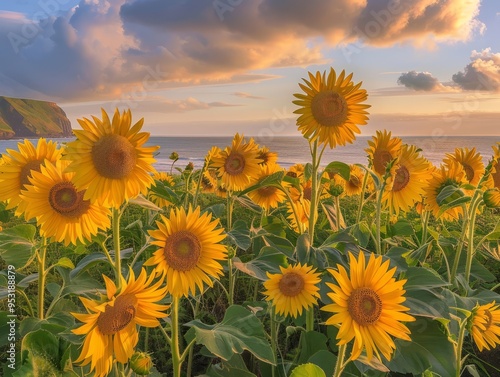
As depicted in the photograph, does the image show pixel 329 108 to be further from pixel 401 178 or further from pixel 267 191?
pixel 267 191

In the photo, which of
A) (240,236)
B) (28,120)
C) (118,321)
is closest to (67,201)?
(118,321)

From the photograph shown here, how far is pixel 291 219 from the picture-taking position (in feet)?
9.98

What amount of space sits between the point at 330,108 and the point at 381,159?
0.53m

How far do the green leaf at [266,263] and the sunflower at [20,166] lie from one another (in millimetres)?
865

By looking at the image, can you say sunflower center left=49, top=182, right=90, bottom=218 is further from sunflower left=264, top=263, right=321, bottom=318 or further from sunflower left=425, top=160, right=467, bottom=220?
sunflower left=425, top=160, right=467, bottom=220

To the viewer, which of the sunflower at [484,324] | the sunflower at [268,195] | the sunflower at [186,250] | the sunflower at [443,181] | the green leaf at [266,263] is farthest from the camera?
the sunflower at [268,195]

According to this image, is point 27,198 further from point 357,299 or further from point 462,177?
point 462,177

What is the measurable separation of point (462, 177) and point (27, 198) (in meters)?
2.20

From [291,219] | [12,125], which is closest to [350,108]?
[291,219]

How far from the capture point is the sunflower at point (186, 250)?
1.46m

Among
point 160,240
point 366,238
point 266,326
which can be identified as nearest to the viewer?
point 160,240

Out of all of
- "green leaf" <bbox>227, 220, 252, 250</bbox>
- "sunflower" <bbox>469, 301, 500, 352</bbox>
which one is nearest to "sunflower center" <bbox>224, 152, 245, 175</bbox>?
"green leaf" <bbox>227, 220, 252, 250</bbox>

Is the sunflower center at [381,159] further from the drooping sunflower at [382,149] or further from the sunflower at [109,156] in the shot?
the sunflower at [109,156]

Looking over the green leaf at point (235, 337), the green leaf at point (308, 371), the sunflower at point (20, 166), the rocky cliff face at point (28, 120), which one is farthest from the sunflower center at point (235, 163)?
the rocky cliff face at point (28, 120)
